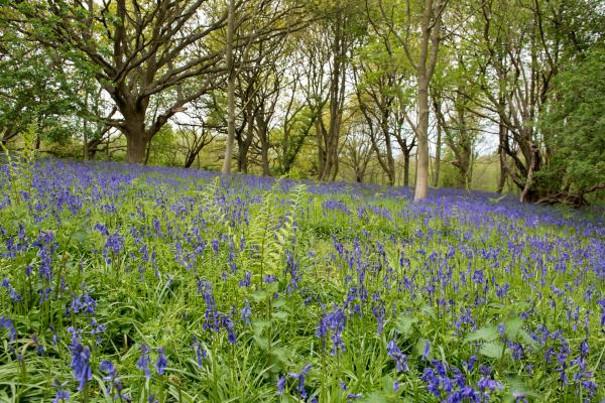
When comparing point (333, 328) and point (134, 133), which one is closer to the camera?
point (333, 328)

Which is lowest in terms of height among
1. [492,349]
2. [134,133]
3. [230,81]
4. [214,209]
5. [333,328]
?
[492,349]

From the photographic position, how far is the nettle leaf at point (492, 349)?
2.19 m

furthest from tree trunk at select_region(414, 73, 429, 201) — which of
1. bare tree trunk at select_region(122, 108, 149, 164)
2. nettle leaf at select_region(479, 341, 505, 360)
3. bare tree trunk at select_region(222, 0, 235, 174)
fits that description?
bare tree trunk at select_region(122, 108, 149, 164)

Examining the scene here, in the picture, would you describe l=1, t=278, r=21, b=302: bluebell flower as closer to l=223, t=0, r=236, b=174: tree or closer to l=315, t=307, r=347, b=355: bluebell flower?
l=315, t=307, r=347, b=355: bluebell flower

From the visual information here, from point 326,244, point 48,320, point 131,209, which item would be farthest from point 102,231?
point 326,244

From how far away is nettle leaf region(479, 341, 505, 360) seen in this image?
86.3 inches

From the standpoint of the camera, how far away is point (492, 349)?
225 centimetres

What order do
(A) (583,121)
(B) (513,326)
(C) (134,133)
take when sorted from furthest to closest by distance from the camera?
1. (C) (134,133)
2. (A) (583,121)
3. (B) (513,326)

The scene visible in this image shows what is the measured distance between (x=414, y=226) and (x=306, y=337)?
477 cm

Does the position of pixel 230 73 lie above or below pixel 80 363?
above

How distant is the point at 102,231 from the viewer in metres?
3.55

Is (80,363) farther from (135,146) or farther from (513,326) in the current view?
(135,146)

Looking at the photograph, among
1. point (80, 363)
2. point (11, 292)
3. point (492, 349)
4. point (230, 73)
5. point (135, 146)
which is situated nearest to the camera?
point (80, 363)

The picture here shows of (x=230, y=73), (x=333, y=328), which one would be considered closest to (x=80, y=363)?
(x=333, y=328)
